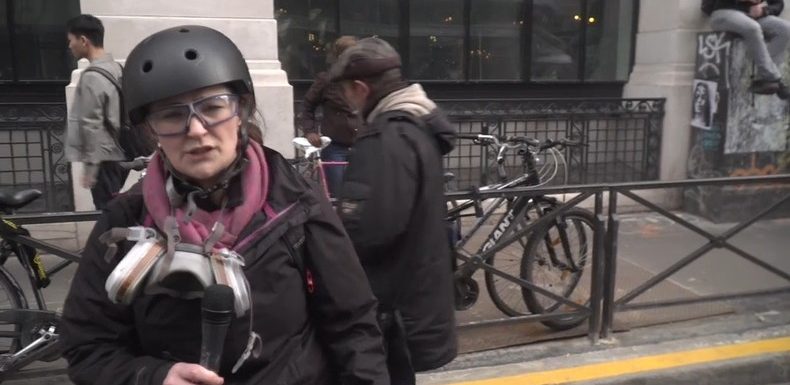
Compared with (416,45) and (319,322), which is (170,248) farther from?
(416,45)

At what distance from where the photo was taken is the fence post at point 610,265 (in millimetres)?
4562

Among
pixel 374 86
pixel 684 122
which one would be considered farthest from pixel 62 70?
pixel 684 122

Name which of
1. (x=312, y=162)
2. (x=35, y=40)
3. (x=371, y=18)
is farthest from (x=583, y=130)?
(x=35, y=40)

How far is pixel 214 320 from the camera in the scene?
4.69ft

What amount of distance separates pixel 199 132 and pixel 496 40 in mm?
8551

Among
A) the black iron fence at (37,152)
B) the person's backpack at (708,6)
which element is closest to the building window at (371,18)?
the black iron fence at (37,152)

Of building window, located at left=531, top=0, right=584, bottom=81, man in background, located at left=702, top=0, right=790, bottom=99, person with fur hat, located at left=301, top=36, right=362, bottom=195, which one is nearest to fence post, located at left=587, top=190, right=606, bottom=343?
person with fur hat, located at left=301, top=36, right=362, bottom=195

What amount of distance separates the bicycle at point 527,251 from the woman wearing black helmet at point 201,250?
8.82 ft

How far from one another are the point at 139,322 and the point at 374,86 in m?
1.35

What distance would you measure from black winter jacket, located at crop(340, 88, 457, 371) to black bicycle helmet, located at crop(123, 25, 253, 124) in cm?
88

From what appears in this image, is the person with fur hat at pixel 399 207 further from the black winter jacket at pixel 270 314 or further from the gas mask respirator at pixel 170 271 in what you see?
the gas mask respirator at pixel 170 271

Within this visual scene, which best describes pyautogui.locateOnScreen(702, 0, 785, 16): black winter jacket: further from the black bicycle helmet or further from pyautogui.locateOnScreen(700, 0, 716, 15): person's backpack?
the black bicycle helmet

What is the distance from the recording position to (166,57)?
62.1 inches

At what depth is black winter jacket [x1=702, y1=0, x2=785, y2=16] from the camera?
25.0ft
